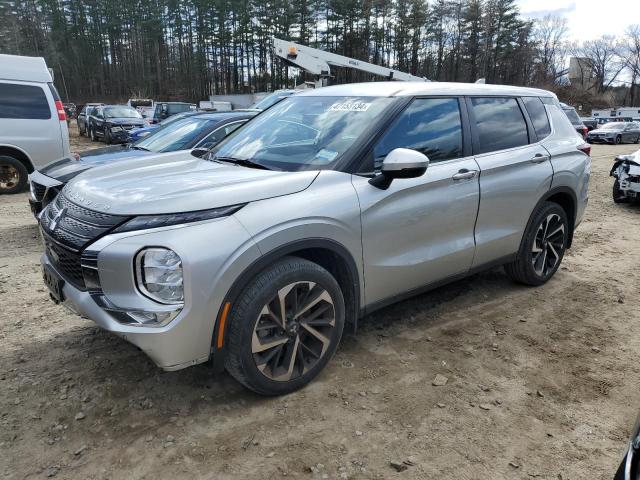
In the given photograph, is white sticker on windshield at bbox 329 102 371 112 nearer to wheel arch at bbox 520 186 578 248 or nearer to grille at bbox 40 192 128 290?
grille at bbox 40 192 128 290

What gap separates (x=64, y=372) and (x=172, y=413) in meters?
0.92

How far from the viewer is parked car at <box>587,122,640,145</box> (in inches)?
1110

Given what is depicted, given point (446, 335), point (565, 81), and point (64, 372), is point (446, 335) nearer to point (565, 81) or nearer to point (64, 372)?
point (64, 372)

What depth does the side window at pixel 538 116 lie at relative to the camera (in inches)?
172

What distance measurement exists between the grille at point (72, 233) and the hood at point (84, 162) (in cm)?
276

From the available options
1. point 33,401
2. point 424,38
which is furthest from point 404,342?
point 424,38

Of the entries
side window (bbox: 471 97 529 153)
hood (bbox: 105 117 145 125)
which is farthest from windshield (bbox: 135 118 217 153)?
hood (bbox: 105 117 145 125)

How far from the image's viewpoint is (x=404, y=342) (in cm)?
356

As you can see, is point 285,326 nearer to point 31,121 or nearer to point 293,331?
point 293,331

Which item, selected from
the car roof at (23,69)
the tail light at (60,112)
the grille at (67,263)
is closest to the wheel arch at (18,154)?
the tail light at (60,112)

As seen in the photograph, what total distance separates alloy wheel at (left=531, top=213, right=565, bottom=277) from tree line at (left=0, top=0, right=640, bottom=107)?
50764mm

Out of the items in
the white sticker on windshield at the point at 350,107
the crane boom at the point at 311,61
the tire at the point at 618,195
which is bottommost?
the tire at the point at 618,195

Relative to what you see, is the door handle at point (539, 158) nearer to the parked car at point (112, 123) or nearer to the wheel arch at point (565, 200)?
the wheel arch at point (565, 200)

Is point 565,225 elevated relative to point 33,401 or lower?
elevated
